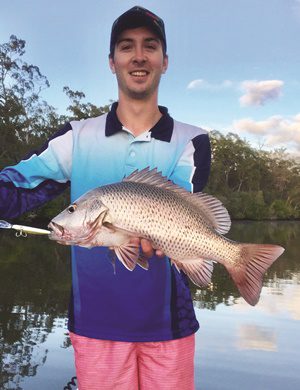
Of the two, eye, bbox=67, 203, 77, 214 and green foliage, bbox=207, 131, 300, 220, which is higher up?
green foliage, bbox=207, 131, 300, 220

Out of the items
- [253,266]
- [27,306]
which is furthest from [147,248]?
[27,306]

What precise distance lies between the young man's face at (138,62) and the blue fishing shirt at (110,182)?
19 centimetres

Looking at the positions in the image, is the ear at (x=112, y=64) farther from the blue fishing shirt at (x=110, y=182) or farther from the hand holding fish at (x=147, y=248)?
the hand holding fish at (x=147, y=248)

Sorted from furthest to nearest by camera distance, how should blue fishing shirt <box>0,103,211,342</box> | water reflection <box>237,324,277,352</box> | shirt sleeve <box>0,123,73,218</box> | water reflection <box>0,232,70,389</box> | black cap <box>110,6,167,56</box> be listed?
water reflection <box>237,324,277,352</box>, water reflection <box>0,232,70,389</box>, black cap <box>110,6,167,56</box>, shirt sleeve <box>0,123,73,218</box>, blue fishing shirt <box>0,103,211,342</box>

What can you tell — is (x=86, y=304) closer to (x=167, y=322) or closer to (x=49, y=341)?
(x=167, y=322)

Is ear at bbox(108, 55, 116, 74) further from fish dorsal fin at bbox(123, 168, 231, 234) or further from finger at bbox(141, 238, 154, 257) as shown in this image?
finger at bbox(141, 238, 154, 257)

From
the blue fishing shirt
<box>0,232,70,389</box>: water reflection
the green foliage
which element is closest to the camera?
the blue fishing shirt

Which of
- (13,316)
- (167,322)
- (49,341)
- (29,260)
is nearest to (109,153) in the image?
(167,322)

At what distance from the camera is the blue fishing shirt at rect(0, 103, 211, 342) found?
8.76ft

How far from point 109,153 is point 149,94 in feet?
1.35

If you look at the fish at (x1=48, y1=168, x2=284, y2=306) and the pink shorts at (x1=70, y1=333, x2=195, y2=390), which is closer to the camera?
the fish at (x1=48, y1=168, x2=284, y2=306)

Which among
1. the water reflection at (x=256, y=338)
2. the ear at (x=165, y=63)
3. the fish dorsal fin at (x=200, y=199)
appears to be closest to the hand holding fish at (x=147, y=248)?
the fish dorsal fin at (x=200, y=199)

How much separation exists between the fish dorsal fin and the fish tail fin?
0.62ft

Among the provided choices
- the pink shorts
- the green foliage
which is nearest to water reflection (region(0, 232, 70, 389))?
the pink shorts
